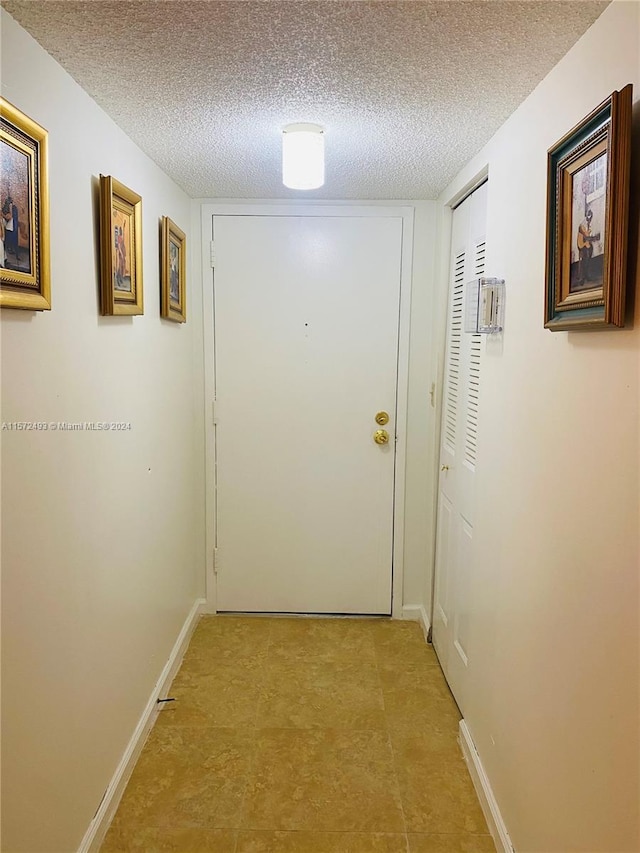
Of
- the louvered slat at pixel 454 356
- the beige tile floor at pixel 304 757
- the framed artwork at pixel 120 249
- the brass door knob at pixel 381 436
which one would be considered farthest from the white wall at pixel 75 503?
the louvered slat at pixel 454 356

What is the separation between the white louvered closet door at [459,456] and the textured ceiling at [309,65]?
42 cm

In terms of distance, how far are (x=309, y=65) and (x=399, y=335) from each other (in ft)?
5.74

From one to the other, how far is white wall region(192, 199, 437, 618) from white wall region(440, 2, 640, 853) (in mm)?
938

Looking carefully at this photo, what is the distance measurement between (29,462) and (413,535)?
2235mm

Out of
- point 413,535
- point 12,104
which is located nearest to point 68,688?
point 12,104

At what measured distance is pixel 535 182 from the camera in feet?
5.42

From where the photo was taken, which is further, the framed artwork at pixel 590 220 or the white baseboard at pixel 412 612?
the white baseboard at pixel 412 612

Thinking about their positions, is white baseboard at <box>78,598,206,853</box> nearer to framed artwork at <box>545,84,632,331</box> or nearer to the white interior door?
the white interior door

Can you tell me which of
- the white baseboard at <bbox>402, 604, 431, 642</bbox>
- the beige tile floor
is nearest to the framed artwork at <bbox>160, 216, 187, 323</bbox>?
the beige tile floor

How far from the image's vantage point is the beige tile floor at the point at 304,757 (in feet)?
6.12

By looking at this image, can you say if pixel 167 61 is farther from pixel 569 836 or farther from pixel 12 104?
pixel 569 836

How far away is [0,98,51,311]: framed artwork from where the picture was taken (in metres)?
1.22

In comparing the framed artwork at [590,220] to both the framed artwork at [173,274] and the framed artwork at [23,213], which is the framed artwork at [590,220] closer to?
the framed artwork at [23,213]

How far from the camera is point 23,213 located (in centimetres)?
130
